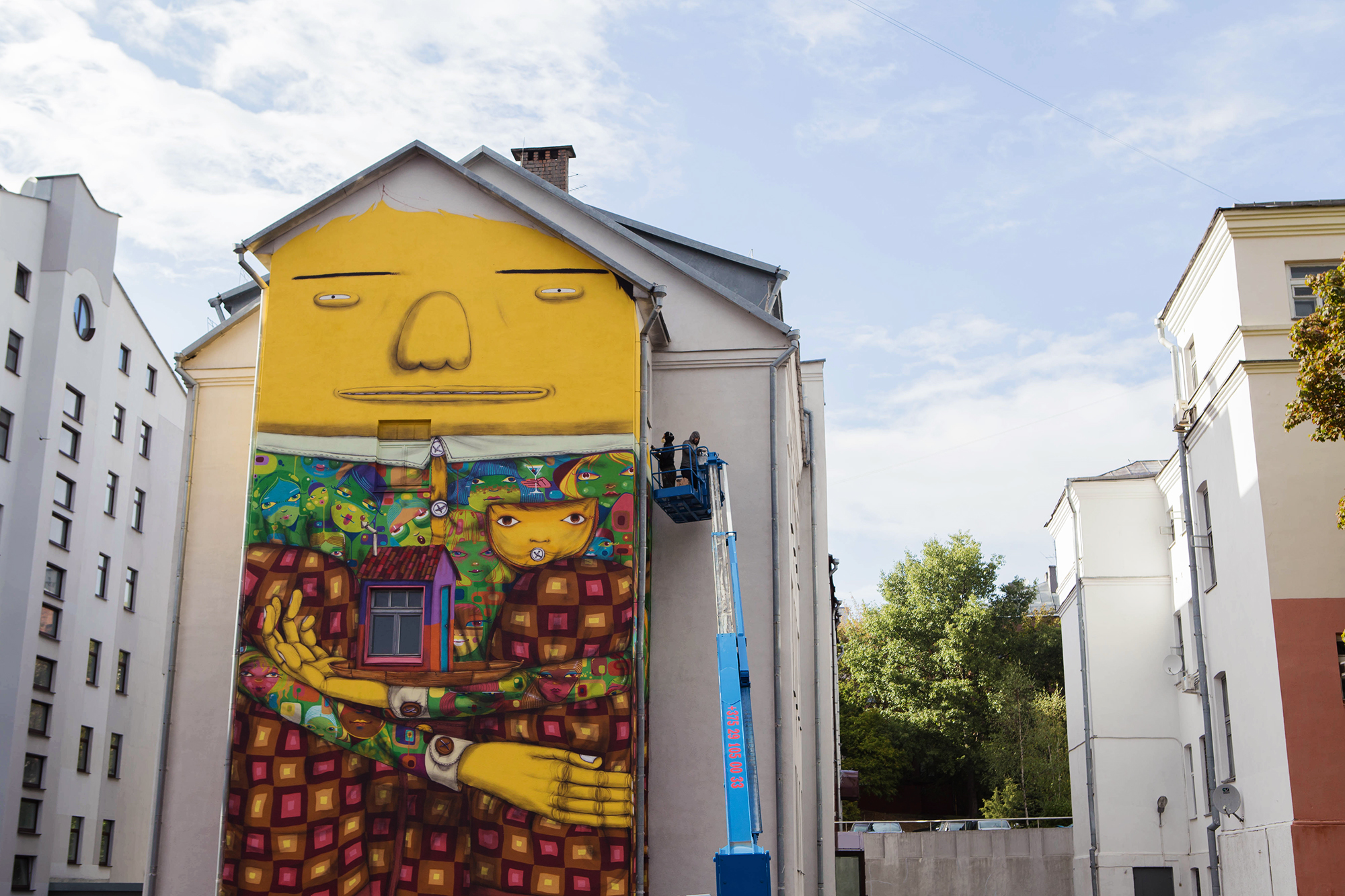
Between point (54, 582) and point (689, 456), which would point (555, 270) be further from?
point (54, 582)

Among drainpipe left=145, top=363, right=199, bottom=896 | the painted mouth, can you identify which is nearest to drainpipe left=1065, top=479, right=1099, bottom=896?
the painted mouth

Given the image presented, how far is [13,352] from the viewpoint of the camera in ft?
122

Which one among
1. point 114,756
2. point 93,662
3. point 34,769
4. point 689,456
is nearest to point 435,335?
Answer: point 689,456

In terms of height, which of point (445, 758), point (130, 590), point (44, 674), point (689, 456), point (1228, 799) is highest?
point (130, 590)

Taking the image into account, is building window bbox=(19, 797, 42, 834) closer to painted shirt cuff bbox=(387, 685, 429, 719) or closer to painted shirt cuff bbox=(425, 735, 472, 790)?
painted shirt cuff bbox=(387, 685, 429, 719)

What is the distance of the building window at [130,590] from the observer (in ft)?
139

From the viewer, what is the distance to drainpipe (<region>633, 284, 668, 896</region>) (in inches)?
747

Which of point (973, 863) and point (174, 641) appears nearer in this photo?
point (174, 641)

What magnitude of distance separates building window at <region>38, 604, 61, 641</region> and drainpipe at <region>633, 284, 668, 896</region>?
24.8m

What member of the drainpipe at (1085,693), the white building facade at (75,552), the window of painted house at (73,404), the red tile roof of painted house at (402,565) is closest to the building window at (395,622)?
the red tile roof of painted house at (402,565)

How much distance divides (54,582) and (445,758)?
2447 cm

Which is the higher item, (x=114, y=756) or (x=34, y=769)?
(x=114, y=756)

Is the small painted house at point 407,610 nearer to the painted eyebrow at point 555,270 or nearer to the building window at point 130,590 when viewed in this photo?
the painted eyebrow at point 555,270

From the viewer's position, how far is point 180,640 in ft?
70.3
